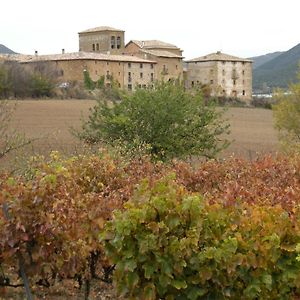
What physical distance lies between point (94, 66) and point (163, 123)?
222 feet

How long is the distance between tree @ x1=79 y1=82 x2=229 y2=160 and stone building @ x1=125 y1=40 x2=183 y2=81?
6870 centimetres

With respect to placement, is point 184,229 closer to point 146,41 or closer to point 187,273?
point 187,273

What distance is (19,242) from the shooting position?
666cm

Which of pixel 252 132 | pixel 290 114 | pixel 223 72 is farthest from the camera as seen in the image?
pixel 223 72

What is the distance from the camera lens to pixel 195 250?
6.42 meters

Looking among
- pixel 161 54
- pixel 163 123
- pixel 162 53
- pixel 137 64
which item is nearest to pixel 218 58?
pixel 162 53

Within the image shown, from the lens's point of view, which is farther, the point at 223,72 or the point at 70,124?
the point at 223,72

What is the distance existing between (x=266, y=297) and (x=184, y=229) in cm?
116

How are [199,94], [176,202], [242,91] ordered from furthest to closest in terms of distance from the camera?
[242,91] → [199,94] → [176,202]

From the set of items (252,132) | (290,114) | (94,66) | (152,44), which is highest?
(152,44)

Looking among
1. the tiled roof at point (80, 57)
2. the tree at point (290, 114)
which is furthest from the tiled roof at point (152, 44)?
the tree at point (290, 114)

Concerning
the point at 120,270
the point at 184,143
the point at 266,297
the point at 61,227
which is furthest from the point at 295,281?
the point at 184,143

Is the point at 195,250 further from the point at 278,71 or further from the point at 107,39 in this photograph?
the point at 278,71

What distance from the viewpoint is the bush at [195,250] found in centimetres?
642
